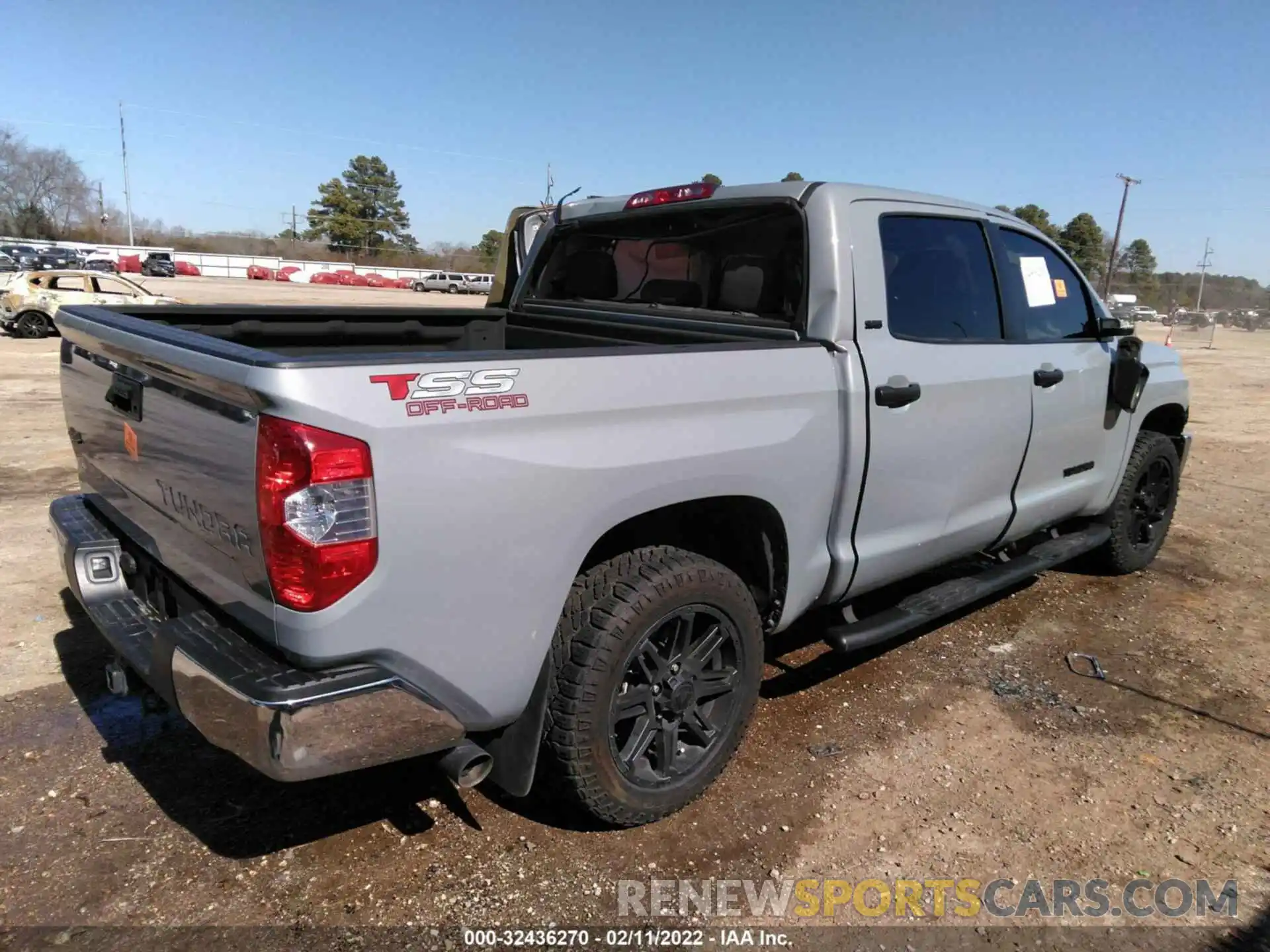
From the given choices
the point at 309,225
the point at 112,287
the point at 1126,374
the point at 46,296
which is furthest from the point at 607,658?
the point at 309,225

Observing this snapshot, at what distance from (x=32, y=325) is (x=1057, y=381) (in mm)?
19804

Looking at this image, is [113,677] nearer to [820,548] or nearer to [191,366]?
[191,366]

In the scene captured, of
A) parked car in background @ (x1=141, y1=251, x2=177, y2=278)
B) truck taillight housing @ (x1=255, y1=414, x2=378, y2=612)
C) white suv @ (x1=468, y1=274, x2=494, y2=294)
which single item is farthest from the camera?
white suv @ (x1=468, y1=274, x2=494, y2=294)

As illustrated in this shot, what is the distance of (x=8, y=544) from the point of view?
5363mm

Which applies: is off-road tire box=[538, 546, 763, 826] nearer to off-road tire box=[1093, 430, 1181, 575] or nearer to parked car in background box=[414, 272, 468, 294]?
off-road tire box=[1093, 430, 1181, 575]

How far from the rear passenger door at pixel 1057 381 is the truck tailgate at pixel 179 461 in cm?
324

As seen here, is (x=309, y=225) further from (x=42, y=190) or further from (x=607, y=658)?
(x=607, y=658)

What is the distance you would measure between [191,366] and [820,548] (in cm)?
209

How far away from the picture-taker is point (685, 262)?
12.7 feet

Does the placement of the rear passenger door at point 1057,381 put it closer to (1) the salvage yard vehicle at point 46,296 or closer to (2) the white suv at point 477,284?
(1) the salvage yard vehicle at point 46,296

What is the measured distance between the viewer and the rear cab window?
11.2 ft

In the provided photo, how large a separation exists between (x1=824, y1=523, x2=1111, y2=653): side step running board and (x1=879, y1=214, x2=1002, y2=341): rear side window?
1.08 m

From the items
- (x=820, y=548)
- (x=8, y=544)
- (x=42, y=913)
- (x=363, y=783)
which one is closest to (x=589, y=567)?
(x=820, y=548)

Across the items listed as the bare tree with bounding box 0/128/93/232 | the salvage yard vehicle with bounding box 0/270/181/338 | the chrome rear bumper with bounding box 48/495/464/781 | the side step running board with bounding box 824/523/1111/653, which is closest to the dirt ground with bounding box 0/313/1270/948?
the side step running board with bounding box 824/523/1111/653
